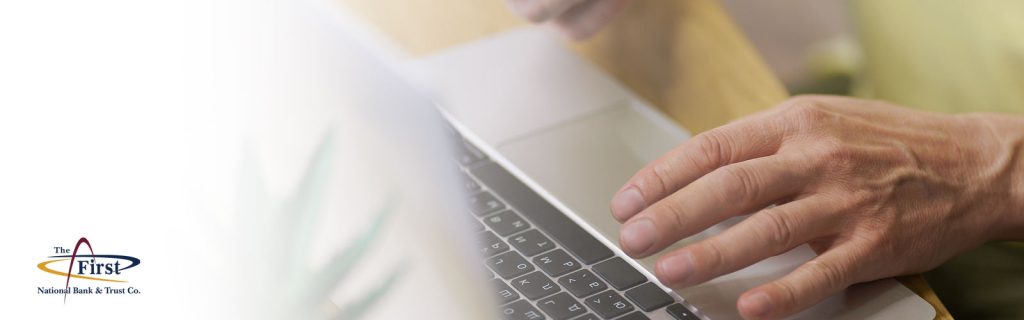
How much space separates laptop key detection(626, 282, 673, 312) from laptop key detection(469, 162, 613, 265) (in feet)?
0.10

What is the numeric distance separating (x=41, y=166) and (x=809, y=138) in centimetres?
38

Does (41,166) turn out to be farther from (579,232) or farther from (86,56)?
(579,232)

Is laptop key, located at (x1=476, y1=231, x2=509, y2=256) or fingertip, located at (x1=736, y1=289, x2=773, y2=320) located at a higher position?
laptop key, located at (x1=476, y1=231, x2=509, y2=256)

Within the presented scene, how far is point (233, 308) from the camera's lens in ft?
1.45

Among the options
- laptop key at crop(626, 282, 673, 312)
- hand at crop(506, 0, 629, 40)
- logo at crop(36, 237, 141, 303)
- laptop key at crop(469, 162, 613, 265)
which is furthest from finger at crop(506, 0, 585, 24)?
logo at crop(36, 237, 141, 303)

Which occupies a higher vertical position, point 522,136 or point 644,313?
point 522,136

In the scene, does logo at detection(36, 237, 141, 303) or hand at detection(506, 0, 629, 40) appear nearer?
logo at detection(36, 237, 141, 303)

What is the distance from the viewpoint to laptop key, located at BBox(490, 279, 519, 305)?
0.51 metres

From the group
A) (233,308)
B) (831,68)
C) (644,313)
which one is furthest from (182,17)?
(831,68)

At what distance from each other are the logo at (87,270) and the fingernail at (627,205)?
23cm

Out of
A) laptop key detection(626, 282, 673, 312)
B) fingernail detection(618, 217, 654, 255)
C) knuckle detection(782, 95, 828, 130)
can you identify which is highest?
knuckle detection(782, 95, 828, 130)

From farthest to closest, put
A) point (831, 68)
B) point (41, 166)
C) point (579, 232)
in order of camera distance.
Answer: point (831, 68)
point (579, 232)
point (41, 166)

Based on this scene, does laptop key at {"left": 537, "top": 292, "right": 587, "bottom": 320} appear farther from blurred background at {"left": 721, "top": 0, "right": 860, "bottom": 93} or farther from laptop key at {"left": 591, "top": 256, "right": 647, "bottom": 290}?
blurred background at {"left": 721, "top": 0, "right": 860, "bottom": 93}

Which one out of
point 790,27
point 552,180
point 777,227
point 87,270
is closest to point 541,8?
point 552,180
